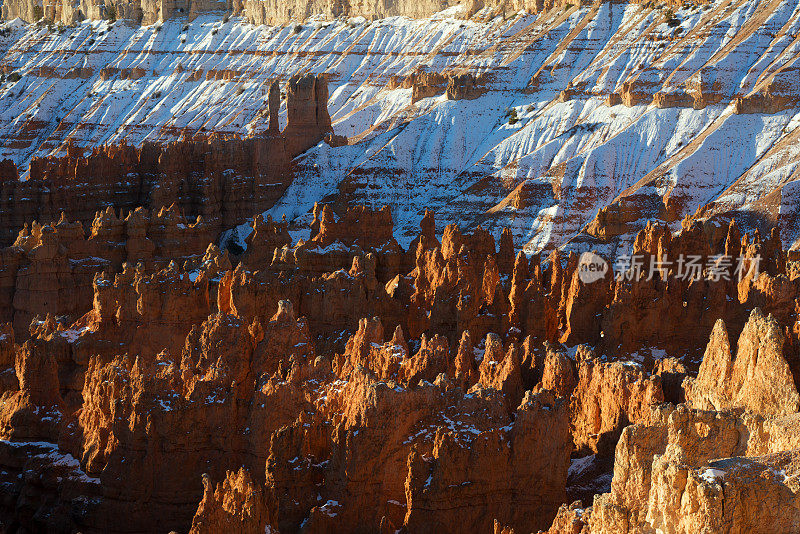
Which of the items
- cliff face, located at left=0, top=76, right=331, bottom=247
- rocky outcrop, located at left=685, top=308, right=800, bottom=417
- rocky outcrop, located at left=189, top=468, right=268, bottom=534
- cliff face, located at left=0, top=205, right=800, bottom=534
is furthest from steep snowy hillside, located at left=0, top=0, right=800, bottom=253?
rocky outcrop, located at left=189, top=468, right=268, bottom=534

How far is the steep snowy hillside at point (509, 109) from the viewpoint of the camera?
2891 inches

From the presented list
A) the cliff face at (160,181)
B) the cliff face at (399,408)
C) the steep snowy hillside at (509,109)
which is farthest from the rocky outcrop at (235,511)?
the cliff face at (160,181)

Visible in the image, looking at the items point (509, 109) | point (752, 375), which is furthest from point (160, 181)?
point (752, 375)

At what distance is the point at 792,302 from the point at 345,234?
73.0 ft

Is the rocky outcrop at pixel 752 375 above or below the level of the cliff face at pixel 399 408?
above

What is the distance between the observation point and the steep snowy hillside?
7344cm

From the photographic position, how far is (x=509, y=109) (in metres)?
95.1

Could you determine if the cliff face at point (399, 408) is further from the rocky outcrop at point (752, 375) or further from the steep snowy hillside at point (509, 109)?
the steep snowy hillside at point (509, 109)

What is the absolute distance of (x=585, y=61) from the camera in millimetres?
101688

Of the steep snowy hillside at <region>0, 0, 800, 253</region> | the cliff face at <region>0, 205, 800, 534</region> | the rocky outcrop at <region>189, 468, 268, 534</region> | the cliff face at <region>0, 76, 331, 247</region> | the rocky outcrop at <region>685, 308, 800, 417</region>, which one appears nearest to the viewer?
the cliff face at <region>0, 205, 800, 534</region>

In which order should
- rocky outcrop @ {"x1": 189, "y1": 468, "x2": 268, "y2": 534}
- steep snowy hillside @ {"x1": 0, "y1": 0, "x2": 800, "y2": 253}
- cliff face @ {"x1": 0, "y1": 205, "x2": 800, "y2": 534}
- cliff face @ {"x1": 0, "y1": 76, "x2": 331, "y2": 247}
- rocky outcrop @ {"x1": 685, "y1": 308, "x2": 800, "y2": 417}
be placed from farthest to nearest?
cliff face @ {"x1": 0, "y1": 76, "x2": 331, "y2": 247} → steep snowy hillside @ {"x1": 0, "y1": 0, "x2": 800, "y2": 253} → rocky outcrop @ {"x1": 189, "y1": 468, "x2": 268, "y2": 534} → rocky outcrop @ {"x1": 685, "y1": 308, "x2": 800, "y2": 417} → cliff face @ {"x1": 0, "y1": 205, "x2": 800, "y2": 534}

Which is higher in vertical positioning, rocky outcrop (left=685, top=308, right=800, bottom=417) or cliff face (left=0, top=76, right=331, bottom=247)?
rocky outcrop (left=685, top=308, right=800, bottom=417)


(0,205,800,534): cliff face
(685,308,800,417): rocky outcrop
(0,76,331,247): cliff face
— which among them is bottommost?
(0,76,331,247): cliff face

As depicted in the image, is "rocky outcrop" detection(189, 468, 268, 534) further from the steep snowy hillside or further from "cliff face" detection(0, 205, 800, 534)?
the steep snowy hillside
